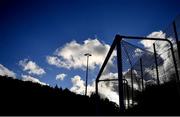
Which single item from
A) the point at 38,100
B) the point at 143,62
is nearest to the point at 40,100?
the point at 38,100

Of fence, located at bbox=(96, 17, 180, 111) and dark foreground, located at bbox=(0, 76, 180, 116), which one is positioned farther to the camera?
dark foreground, located at bbox=(0, 76, 180, 116)

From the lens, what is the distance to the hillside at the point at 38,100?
17.1m

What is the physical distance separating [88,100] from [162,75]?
1333 centimetres

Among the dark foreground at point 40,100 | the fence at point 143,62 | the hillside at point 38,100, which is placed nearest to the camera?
the fence at point 143,62

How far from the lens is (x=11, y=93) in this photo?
1745 cm

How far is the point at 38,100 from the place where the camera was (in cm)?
1898

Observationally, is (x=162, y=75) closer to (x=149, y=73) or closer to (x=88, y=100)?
(x=149, y=73)

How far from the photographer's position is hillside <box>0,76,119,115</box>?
56.0 feet

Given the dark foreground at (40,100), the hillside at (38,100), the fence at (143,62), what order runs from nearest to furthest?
1. the fence at (143,62)
2. the dark foreground at (40,100)
3. the hillside at (38,100)

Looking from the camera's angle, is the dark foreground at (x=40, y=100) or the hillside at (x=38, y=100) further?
the hillside at (x=38, y=100)

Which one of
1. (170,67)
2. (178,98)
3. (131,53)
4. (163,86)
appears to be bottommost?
(178,98)

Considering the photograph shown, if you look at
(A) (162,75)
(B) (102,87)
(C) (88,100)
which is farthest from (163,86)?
(C) (88,100)

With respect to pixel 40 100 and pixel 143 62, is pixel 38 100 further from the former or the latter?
pixel 143 62

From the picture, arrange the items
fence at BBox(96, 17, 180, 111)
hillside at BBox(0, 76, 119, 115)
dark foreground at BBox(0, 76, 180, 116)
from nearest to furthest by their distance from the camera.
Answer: fence at BBox(96, 17, 180, 111)
dark foreground at BBox(0, 76, 180, 116)
hillside at BBox(0, 76, 119, 115)
